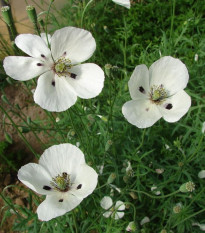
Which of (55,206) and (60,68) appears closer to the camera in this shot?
(55,206)

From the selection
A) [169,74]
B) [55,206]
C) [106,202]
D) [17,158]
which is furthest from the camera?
[17,158]

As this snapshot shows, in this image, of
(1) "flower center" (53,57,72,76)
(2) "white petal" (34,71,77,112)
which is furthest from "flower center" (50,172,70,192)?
(1) "flower center" (53,57,72,76)

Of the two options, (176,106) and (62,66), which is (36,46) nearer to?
(62,66)

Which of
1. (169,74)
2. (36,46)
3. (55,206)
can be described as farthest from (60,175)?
(169,74)

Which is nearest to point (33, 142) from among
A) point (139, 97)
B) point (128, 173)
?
point (128, 173)

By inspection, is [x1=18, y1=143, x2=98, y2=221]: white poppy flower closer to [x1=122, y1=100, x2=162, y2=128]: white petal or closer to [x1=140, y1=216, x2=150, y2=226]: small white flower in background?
[x1=122, y1=100, x2=162, y2=128]: white petal

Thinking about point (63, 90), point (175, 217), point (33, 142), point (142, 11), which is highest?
point (63, 90)

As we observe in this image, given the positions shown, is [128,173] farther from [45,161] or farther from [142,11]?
[142,11]

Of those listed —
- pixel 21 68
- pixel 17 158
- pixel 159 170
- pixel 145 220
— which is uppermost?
pixel 21 68
